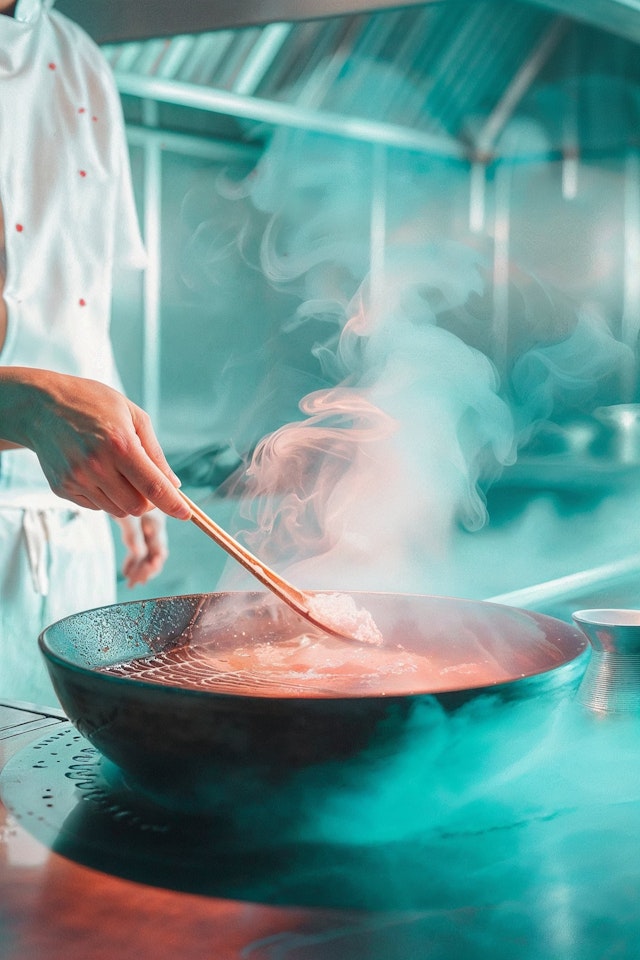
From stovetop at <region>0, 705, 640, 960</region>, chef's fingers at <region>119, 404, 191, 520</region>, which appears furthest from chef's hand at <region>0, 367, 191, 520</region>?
stovetop at <region>0, 705, 640, 960</region>

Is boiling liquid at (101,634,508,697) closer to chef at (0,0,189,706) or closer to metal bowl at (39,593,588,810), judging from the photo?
metal bowl at (39,593,588,810)

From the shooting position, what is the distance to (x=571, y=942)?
52 centimetres

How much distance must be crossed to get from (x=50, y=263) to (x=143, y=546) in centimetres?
53

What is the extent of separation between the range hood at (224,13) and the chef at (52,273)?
5 cm

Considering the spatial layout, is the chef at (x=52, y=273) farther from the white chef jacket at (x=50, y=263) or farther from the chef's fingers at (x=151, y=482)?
the chef's fingers at (x=151, y=482)

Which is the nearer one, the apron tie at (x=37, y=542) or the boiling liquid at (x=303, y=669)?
the boiling liquid at (x=303, y=669)

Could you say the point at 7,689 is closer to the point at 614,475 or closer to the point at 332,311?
the point at 332,311

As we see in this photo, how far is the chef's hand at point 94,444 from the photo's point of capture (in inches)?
35.0

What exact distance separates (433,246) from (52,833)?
3682 millimetres

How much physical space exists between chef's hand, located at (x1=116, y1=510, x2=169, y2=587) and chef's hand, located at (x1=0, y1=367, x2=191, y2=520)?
666mm

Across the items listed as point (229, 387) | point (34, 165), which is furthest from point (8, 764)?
point (229, 387)

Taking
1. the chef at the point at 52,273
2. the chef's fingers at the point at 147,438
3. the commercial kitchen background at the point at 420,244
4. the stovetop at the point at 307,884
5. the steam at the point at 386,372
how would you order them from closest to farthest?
the stovetop at the point at 307,884 < the chef's fingers at the point at 147,438 < the steam at the point at 386,372 < the chef at the point at 52,273 < the commercial kitchen background at the point at 420,244

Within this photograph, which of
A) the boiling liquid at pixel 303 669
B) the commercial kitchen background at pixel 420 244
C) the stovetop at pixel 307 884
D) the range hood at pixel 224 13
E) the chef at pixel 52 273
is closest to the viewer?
the stovetop at pixel 307 884

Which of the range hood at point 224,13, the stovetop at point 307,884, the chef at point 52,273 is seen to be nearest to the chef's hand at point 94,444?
the stovetop at point 307,884
